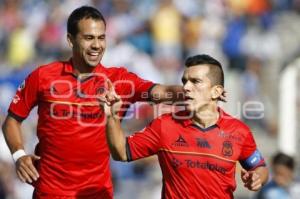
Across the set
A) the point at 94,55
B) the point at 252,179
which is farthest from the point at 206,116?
the point at 94,55

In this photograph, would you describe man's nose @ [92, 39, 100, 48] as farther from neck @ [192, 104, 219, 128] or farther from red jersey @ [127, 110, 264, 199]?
neck @ [192, 104, 219, 128]

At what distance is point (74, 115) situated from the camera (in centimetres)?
802

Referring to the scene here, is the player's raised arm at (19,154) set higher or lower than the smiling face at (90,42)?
lower

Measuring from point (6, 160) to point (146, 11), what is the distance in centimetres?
395

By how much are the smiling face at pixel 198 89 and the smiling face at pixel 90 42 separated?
3.06 feet

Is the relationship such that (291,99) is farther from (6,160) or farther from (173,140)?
(173,140)

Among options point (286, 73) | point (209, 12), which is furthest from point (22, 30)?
point (286, 73)

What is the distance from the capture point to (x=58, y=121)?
799 centimetres

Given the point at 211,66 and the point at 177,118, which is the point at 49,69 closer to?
the point at 177,118

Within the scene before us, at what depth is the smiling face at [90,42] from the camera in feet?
26.1

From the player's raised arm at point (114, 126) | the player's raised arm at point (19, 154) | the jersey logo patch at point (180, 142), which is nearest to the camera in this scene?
the player's raised arm at point (114, 126)

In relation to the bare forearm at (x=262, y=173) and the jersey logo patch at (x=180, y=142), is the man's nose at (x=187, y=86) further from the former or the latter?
the bare forearm at (x=262, y=173)

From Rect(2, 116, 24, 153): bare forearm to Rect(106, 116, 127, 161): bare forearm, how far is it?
120 centimetres

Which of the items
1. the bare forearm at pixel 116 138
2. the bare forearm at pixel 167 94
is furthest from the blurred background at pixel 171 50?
the bare forearm at pixel 116 138
